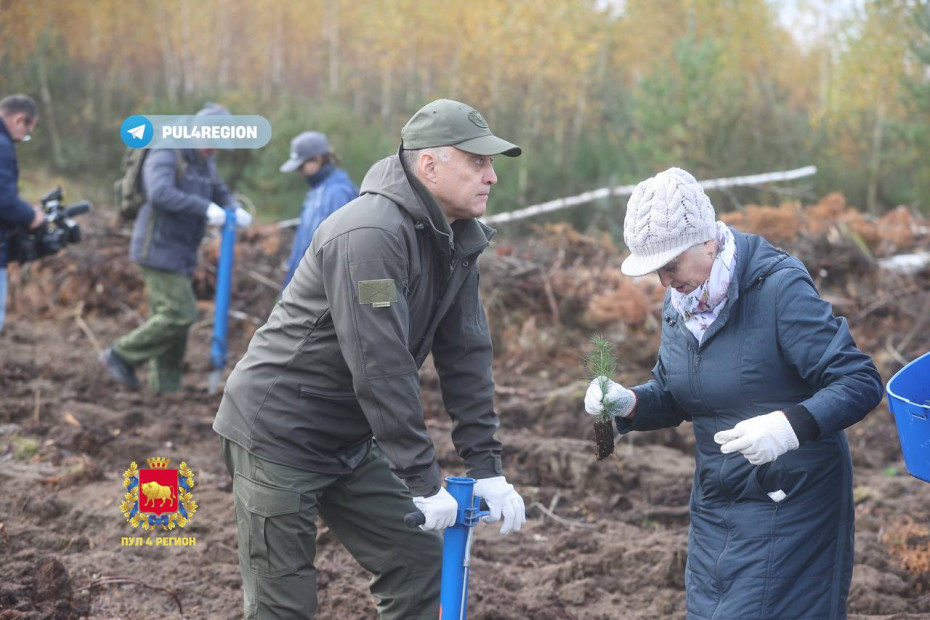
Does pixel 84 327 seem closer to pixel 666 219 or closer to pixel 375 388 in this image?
pixel 375 388

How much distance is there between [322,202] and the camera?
6.66 meters

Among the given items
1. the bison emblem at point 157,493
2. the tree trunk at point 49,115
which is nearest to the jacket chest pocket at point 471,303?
the bison emblem at point 157,493

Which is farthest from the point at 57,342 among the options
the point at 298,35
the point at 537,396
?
the point at 298,35

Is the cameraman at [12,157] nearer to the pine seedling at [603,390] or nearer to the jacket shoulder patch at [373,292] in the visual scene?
the jacket shoulder patch at [373,292]

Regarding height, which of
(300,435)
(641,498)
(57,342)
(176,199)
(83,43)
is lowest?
(641,498)

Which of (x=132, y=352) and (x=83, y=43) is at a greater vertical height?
(x=83, y=43)

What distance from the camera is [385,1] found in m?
25.8

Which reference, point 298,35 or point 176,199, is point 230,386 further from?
point 298,35

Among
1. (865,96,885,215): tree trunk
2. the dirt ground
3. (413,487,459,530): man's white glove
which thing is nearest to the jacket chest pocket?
(413,487,459,530): man's white glove

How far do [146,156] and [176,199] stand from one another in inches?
16.2

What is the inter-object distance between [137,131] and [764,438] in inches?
196

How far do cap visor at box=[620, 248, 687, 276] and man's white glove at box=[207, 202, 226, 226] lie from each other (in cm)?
460

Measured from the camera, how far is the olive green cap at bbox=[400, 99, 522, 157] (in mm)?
2836

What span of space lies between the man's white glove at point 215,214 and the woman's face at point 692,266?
184 inches
